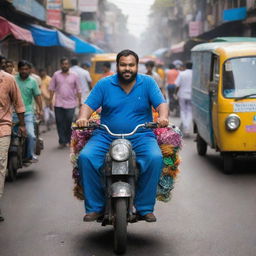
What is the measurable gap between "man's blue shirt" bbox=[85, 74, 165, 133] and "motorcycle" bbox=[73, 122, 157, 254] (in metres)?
0.21

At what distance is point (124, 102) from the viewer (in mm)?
5574

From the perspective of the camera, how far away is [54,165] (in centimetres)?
1063

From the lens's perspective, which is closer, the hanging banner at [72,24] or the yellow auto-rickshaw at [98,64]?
the yellow auto-rickshaw at [98,64]

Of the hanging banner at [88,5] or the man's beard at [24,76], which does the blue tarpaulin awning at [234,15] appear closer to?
the hanging banner at [88,5]

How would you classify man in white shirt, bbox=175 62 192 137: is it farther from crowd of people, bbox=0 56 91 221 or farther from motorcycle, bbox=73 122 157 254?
motorcycle, bbox=73 122 157 254

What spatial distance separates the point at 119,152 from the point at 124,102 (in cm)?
61

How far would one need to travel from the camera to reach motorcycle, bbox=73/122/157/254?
5.05 m

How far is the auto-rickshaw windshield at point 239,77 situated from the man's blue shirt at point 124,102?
3872 mm

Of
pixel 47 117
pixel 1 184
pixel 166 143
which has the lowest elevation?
pixel 47 117

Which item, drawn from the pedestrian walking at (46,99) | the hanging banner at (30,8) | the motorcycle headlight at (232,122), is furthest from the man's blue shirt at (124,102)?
the hanging banner at (30,8)

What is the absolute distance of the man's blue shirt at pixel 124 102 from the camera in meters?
5.57

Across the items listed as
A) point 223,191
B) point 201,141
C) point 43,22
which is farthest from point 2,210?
point 43,22

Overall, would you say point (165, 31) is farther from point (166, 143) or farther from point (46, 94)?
point (166, 143)

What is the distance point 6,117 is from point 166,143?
69.1 inches
